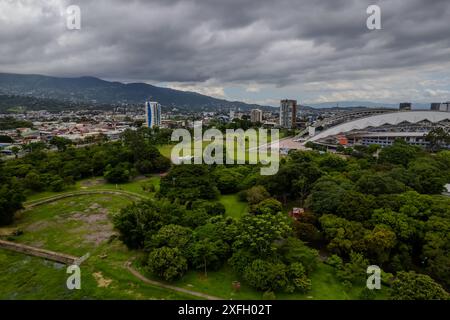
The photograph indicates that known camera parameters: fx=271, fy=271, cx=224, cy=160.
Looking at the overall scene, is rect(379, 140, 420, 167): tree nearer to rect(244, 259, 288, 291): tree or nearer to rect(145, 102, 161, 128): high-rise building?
rect(244, 259, 288, 291): tree

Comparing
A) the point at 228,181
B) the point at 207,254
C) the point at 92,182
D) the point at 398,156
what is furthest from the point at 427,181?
the point at 92,182

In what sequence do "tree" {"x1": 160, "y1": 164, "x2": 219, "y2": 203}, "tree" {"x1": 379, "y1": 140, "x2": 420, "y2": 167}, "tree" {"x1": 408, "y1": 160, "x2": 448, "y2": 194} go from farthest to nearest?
"tree" {"x1": 379, "y1": 140, "x2": 420, "y2": 167} < "tree" {"x1": 408, "y1": 160, "x2": 448, "y2": 194} < "tree" {"x1": 160, "y1": 164, "x2": 219, "y2": 203}

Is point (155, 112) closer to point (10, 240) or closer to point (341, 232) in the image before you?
point (10, 240)

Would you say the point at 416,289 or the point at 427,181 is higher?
the point at 427,181

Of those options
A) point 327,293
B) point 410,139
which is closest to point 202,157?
point 327,293

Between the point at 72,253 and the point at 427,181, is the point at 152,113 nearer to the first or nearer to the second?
the point at 72,253

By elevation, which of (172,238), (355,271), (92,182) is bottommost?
(355,271)

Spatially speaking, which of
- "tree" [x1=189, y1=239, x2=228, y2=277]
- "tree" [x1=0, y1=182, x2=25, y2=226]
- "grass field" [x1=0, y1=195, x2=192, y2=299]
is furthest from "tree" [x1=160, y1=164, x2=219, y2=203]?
"tree" [x1=0, y1=182, x2=25, y2=226]
